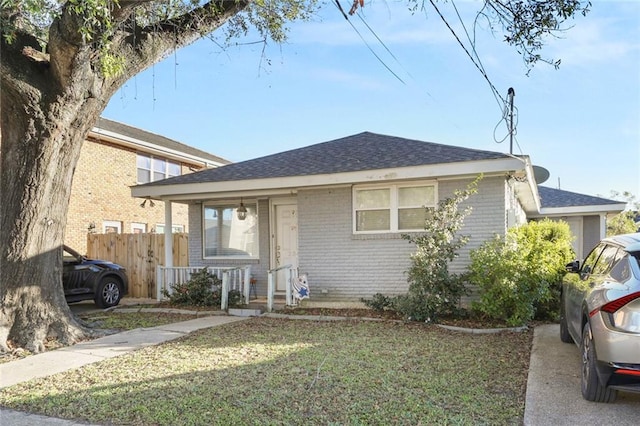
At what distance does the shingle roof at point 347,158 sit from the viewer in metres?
9.12

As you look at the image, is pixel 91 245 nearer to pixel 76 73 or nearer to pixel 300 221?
pixel 300 221

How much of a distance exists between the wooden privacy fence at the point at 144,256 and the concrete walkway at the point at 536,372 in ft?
16.7

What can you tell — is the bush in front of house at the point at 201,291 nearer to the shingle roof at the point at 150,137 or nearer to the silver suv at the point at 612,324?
the silver suv at the point at 612,324

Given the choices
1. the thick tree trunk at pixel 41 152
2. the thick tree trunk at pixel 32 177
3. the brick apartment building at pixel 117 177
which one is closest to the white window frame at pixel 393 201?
the thick tree trunk at pixel 41 152

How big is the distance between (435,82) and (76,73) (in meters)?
7.67

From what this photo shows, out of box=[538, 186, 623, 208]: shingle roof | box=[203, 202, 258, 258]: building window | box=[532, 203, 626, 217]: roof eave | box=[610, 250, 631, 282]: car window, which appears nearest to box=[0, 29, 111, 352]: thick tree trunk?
box=[203, 202, 258, 258]: building window

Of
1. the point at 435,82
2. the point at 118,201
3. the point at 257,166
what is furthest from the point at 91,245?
the point at 435,82

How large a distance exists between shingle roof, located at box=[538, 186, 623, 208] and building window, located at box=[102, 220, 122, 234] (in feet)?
53.3

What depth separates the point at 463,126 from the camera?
12477 mm

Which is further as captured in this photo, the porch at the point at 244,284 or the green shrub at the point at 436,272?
the porch at the point at 244,284

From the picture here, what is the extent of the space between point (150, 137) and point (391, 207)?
13.6 metres

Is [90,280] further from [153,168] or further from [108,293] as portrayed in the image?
[153,168]

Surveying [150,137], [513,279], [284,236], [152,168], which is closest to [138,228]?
[152,168]

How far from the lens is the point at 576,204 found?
55.8ft
